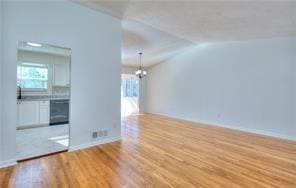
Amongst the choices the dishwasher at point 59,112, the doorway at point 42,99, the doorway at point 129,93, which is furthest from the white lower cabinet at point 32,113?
the doorway at point 129,93

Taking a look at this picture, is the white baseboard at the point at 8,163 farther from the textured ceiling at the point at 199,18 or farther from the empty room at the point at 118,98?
the textured ceiling at the point at 199,18

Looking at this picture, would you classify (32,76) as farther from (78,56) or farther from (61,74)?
(78,56)

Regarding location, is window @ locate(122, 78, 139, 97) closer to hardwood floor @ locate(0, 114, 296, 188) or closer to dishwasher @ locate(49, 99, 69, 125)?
hardwood floor @ locate(0, 114, 296, 188)

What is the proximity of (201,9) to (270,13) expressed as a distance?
122cm

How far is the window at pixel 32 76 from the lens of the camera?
9.96 feet

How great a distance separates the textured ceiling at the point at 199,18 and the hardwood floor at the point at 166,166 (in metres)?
2.64

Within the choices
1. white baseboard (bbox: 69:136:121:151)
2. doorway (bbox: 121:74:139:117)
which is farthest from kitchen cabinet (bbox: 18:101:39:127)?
doorway (bbox: 121:74:139:117)

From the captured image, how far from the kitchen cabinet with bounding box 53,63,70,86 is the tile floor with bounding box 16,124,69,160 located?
87cm

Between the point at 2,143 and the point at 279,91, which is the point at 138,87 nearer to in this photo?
the point at 279,91

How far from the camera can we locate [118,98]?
4.22 m

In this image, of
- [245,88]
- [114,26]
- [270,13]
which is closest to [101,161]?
[114,26]

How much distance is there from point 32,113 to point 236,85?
18.3ft

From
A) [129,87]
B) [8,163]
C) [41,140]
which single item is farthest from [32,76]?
[129,87]

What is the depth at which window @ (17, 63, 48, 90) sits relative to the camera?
3.04 meters
